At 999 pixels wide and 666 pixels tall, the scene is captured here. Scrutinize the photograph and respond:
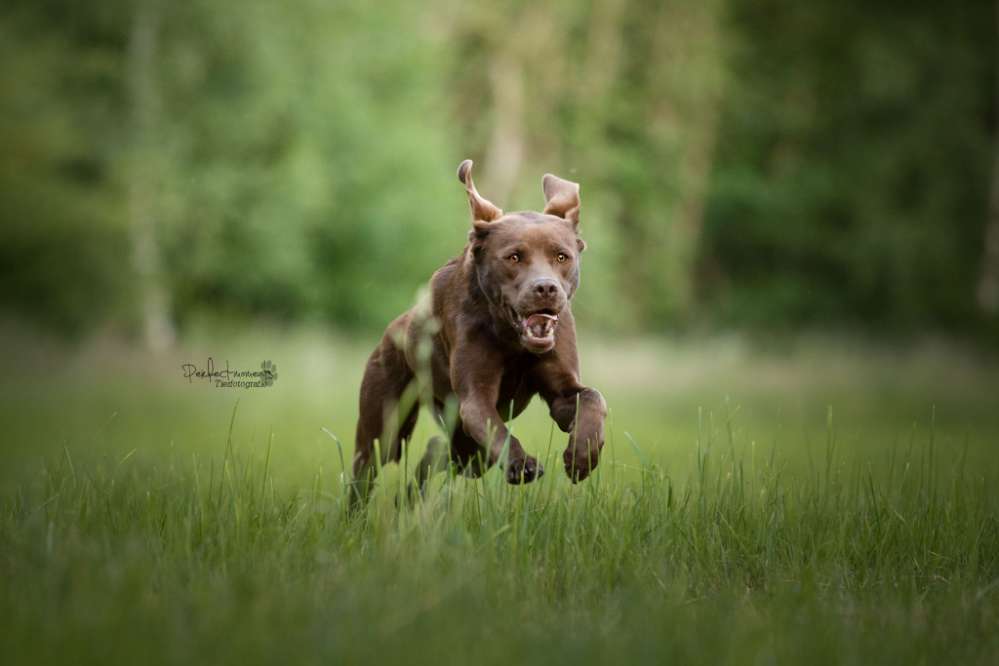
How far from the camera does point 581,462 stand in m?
4.33

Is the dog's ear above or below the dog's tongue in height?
above

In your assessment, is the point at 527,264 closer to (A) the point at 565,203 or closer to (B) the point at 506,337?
(B) the point at 506,337

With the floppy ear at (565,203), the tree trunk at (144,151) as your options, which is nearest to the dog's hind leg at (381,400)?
the floppy ear at (565,203)

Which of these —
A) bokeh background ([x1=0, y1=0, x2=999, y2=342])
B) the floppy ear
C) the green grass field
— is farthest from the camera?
bokeh background ([x1=0, y1=0, x2=999, y2=342])

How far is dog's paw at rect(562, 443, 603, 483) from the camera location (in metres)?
4.33

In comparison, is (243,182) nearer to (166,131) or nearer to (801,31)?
(166,131)

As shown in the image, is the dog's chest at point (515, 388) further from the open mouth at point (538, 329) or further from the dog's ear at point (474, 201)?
the dog's ear at point (474, 201)

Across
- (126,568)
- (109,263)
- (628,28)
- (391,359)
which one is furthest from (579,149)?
(126,568)

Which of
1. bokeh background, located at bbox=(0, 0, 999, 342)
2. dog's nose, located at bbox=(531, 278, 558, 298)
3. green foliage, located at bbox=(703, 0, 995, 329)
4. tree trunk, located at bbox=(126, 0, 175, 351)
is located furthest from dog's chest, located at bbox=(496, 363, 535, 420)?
green foliage, located at bbox=(703, 0, 995, 329)

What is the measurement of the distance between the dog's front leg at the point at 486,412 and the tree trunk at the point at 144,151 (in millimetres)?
13538

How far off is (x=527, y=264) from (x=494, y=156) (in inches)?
1002

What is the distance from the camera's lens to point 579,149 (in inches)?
1297

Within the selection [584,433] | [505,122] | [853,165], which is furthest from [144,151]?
[853,165]

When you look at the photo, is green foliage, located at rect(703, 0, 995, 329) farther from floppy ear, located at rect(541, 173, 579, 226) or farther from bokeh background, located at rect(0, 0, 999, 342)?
floppy ear, located at rect(541, 173, 579, 226)
